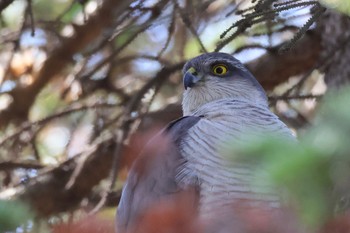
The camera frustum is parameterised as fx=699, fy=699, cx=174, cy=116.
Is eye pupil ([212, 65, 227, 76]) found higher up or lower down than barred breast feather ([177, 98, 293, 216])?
lower down

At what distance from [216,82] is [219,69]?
0.35 ft

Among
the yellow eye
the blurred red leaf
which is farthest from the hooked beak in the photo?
the blurred red leaf

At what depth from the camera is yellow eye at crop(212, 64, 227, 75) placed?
4.63 meters

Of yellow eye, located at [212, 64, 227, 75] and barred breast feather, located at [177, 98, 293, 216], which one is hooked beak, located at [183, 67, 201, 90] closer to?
yellow eye, located at [212, 64, 227, 75]

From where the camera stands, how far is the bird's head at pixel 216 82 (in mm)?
4457

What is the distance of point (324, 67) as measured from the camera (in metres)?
4.86

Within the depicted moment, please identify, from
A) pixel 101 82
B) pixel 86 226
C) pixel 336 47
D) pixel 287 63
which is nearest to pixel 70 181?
pixel 101 82

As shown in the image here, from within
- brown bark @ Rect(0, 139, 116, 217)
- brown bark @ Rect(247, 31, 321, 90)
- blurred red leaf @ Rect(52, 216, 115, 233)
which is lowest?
brown bark @ Rect(247, 31, 321, 90)

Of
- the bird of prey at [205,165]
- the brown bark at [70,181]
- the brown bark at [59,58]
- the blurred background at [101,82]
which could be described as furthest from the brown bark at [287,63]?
the brown bark at [70,181]

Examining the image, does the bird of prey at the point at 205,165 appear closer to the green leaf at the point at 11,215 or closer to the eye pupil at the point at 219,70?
the eye pupil at the point at 219,70

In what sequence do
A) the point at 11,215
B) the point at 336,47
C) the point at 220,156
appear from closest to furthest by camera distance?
the point at 11,215, the point at 220,156, the point at 336,47

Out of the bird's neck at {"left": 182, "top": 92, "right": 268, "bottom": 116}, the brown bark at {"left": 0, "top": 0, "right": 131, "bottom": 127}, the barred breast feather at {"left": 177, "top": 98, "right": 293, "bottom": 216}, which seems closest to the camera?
the barred breast feather at {"left": 177, "top": 98, "right": 293, "bottom": 216}

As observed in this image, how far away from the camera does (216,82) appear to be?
462 centimetres

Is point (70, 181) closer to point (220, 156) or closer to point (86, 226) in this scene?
point (220, 156)
